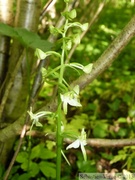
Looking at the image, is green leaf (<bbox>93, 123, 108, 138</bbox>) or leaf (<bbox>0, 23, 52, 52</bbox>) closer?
leaf (<bbox>0, 23, 52, 52</bbox>)

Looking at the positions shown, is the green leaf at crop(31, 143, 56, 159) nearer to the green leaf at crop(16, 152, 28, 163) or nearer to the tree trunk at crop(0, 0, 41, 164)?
the green leaf at crop(16, 152, 28, 163)

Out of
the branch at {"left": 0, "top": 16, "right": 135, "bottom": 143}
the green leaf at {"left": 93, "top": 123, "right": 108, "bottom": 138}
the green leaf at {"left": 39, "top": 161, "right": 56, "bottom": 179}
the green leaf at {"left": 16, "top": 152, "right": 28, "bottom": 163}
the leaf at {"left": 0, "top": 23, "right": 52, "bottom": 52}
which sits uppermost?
the leaf at {"left": 0, "top": 23, "right": 52, "bottom": 52}

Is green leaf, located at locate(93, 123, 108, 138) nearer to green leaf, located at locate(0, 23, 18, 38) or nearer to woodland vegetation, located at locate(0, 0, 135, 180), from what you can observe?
woodland vegetation, located at locate(0, 0, 135, 180)

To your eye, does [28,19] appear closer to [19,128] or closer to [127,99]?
[19,128]

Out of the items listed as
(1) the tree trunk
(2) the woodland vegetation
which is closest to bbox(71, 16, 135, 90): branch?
(2) the woodland vegetation

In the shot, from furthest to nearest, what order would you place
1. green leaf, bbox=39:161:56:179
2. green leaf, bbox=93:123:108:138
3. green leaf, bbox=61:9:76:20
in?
green leaf, bbox=93:123:108:138 → green leaf, bbox=39:161:56:179 → green leaf, bbox=61:9:76:20

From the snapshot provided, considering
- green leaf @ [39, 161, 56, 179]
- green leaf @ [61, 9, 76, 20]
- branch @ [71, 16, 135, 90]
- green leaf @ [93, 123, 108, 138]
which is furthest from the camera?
green leaf @ [93, 123, 108, 138]

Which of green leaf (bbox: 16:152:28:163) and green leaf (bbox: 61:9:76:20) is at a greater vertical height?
green leaf (bbox: 61:9:76:20)

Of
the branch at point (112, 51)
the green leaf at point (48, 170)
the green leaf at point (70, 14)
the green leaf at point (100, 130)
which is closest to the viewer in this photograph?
the green leaf at point (70, 14)

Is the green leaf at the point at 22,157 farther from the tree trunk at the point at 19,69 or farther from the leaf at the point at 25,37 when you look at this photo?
the leaf at the point at 25,37

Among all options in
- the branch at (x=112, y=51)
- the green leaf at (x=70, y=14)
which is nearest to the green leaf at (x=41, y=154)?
the branch at (x=112, y=51)
